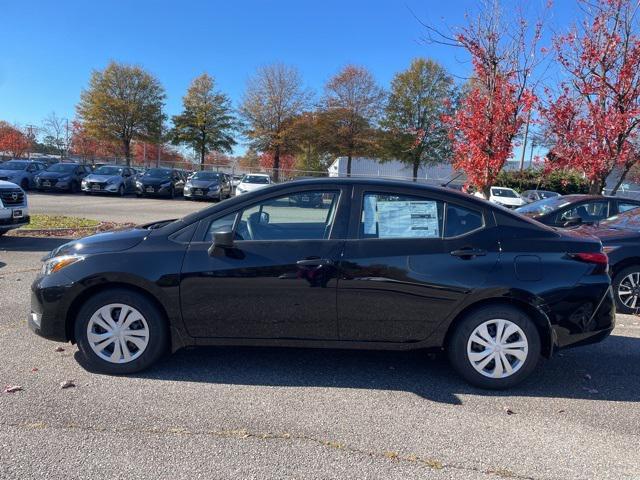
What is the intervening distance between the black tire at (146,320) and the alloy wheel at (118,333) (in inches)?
1.1

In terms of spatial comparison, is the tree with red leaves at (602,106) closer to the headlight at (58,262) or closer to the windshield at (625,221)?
the windshield at (625,221)

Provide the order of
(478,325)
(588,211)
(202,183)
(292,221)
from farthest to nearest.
Result: 1. (202,183)
2. (588,211)
3. (292,221)
4. (478,325)

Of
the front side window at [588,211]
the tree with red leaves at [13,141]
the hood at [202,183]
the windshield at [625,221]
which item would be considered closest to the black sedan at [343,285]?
the windshield at [625,221]

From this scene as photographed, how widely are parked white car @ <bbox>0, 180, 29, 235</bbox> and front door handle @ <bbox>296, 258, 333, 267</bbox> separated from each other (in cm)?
805

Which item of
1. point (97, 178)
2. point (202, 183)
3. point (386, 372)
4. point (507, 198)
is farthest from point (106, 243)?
point (507, 198)

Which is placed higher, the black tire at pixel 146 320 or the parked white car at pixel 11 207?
the parked white car at pixel 11 207

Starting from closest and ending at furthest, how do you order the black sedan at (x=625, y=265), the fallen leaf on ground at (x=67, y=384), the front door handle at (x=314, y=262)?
the fallen leaf on ground at (x=67, y=384) < the front door handle at (x=314, y=262) < the black sedan at (x=625, y=265)

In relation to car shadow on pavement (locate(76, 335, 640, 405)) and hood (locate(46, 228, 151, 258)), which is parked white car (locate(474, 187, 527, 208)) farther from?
hood (locate(46, 228, 151, 258))

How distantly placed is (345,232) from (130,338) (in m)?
1.90

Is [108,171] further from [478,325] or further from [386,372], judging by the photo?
[478,325]

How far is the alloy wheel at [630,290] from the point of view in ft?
20.4

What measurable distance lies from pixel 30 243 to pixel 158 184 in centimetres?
1528

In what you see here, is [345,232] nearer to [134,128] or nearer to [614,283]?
[614,283]

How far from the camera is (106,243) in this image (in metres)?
4.02
